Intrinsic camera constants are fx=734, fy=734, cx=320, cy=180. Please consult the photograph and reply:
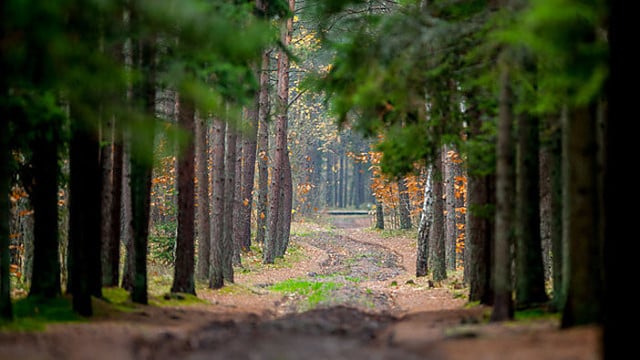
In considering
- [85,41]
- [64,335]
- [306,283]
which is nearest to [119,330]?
[64,335]

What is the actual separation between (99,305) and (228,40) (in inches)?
260

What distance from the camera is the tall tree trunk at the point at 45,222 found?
1443 centimetres

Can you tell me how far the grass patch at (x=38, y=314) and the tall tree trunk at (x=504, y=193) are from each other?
24.6ft

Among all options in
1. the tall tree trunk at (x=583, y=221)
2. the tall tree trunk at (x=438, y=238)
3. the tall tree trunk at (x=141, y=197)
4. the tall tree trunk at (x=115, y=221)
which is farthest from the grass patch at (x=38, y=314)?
the tall tree trunk at (x=438, y=238)

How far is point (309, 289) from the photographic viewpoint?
893 inches

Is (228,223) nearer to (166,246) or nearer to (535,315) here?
(166,246)

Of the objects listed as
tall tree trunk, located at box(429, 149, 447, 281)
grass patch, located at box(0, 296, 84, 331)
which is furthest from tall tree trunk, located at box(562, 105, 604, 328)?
tall tree trunk, located at box(429, 149, 447, 281)

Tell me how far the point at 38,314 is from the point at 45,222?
1890 mm

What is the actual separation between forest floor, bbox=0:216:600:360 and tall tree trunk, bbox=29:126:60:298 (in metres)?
1.69

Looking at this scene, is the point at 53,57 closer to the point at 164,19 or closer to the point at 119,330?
the point at 164,19

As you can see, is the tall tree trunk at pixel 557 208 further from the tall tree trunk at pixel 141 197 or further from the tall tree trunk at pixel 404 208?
the tall tree trunk at pixel 404 208

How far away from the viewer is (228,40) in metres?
10.9

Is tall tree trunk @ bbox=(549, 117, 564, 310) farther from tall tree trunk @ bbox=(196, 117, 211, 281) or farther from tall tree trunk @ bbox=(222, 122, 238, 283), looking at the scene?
tall tree trunk @ bbox=(222, 122, 238, 283)

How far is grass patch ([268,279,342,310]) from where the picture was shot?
19.4 m
